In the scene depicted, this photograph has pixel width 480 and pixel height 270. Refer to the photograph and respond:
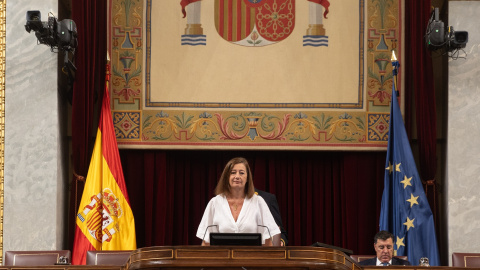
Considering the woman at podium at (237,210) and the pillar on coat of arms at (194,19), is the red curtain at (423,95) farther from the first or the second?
the woman at podium at (237,210)

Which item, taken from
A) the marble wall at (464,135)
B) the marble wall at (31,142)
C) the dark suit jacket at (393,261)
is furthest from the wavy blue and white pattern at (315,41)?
the dark suit jacket at (393,261)

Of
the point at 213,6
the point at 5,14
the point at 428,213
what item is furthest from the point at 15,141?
the point at 428,213

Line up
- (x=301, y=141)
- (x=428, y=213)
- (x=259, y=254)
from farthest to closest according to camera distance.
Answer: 1. (x=301, y=141)
2. (x=428, y=213)
3. (x=259, y=254)

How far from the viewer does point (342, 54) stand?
8586mm

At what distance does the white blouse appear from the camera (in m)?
6.12

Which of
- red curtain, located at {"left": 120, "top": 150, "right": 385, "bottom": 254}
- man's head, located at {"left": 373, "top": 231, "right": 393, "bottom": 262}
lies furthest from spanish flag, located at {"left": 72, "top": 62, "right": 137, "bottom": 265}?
man's head, located at {"left": 373, "top": 231, "right": 393, "bottom": 262}

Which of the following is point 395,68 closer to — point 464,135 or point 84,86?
point 464,135

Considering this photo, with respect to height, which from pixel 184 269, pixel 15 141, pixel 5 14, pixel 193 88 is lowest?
pixel 184 269

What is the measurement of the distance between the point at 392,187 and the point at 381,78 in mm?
1151

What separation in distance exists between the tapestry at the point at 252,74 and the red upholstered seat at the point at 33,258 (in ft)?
6.11

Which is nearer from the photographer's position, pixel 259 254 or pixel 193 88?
pixel 259 254

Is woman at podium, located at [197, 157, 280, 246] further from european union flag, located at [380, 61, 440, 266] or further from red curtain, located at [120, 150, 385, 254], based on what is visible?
red curtain, located at [120, 150, 385, 254]

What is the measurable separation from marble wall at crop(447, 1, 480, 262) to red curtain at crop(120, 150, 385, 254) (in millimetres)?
781

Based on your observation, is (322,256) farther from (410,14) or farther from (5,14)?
(5,14)
